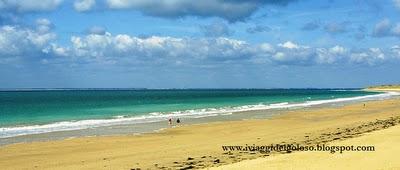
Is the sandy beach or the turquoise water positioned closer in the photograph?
the sandy beach

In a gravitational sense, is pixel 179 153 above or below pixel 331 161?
below

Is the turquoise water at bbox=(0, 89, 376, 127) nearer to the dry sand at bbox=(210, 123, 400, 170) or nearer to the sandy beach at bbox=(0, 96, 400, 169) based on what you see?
the sandy beach at bbox=(0, 96, 400, 169)

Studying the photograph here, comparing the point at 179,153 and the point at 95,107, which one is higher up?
the point at 95,107

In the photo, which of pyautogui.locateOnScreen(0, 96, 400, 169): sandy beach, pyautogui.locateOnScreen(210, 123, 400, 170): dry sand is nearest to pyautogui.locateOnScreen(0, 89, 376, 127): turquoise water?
pyautogui.locateOnScreen(0, 96, 400, 169): sandy beach

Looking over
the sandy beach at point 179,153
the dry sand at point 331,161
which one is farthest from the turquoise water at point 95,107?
the dry sand at point 331,161

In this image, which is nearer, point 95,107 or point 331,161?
point 331,161

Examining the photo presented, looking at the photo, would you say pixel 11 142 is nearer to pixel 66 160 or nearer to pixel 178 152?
pixel 66 160

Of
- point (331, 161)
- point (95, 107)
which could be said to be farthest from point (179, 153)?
point (95, 107)

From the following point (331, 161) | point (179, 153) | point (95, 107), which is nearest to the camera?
point (331, 161)

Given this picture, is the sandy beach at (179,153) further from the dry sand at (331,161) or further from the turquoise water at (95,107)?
the turquoise water at (95,107)

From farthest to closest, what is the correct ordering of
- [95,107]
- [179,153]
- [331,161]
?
[95,107] → [179,153] → [331,161]

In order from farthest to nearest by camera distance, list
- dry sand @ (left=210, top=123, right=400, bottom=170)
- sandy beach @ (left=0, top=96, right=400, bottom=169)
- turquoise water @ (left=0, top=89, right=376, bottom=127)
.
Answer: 1. turquoise water @ (left=0, top=89, right=376, bottom=127)
2. sandy beach @ (left=0, top=96, right=400, bottom=169)
3. dry sand @ (left=210, top=123, right=400, bottom=170)

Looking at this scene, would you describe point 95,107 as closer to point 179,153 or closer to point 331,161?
point 179,153

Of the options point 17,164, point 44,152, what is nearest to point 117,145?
point 44,152
